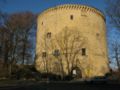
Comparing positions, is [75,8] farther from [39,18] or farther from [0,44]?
[0,44]

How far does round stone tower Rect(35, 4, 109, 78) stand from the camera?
34438mm

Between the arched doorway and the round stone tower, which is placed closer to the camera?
the arched doorway

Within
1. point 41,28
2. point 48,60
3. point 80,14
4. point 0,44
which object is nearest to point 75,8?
point 80,14

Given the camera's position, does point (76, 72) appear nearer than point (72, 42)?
Yes

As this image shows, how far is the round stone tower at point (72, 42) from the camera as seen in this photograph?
1356 inches

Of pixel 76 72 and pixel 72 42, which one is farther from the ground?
pixel 72 42

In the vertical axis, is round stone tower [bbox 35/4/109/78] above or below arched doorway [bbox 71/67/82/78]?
above

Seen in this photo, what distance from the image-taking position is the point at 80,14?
1423 inches

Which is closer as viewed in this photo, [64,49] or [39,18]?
[64,49]

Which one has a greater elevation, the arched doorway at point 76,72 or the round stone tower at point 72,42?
the round stone tower at point 72,42

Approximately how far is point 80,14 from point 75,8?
1.19 meters

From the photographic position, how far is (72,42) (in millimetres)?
34844

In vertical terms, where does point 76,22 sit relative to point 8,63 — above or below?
above

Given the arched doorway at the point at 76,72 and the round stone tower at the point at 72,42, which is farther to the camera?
the round stone tower at the point at 72,42
